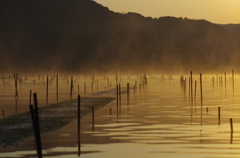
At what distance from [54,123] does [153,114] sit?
9.42 m

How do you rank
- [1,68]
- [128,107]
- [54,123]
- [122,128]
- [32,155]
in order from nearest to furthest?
[32,155], [122,128], [54,123], [128,107], [1,68]

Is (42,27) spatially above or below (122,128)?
above

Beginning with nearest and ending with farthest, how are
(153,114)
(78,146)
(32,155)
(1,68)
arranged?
(32,155) → (78,146) → (153,114) → (1,68)

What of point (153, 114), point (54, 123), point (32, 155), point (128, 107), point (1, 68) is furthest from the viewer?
point (1, 68)

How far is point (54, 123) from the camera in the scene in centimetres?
3766

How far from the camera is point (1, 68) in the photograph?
619 ft

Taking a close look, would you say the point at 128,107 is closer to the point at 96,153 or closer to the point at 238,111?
the point at 238,111

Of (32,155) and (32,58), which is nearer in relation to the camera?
(32,155)

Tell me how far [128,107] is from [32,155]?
88.1 feet

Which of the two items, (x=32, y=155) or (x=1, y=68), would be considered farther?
(x=1, y=68)

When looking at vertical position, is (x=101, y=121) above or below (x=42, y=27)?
below

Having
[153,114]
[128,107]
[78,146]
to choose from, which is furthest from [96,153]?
[128,107]

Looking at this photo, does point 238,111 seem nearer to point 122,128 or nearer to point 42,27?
point 122,128

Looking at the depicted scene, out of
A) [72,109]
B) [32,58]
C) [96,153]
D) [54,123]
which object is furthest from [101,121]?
[32,58]
